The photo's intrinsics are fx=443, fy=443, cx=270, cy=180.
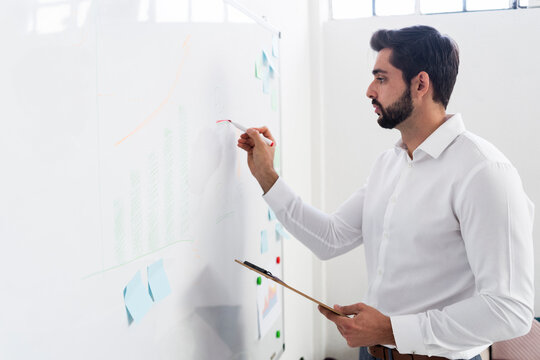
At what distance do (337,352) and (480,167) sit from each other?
2153 millimetres

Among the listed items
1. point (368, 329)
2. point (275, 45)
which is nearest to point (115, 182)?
point (368, 329)

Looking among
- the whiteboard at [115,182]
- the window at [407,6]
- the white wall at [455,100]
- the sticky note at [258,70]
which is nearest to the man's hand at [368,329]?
the whiteboard at [115,182]

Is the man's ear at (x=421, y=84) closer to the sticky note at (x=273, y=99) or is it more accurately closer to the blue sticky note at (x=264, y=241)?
the sticky note at (x=273, y=99)

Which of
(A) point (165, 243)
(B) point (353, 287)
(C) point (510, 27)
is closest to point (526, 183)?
(C) point (510, 27)

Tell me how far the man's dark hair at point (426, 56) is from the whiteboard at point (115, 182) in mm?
432

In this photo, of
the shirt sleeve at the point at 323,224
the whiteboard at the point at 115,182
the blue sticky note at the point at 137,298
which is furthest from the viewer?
the shirt sleeve at the point at 323,224

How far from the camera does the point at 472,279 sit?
110 centimetres

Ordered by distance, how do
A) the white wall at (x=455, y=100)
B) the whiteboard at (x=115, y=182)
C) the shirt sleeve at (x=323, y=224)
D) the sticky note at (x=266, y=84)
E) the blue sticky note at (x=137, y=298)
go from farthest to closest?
the white wall at (x=455, y=100), the sticky note at (x=266, y=84), the shirt sleeve at (x=323, y=224), the blue sticky note at (x=137, y=298), the whiteboard at (x=115, y=182)

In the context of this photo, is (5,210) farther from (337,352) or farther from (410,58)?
(337,352)

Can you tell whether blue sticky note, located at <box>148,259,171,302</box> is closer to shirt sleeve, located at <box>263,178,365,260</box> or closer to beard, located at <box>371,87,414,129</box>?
shirt sleeve, located at <box>263,178,365,260</box>

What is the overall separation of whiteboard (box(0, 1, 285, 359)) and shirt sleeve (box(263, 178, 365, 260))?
0.68 feet

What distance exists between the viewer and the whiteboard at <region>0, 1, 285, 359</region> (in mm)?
543

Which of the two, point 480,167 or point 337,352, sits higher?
point 480,167

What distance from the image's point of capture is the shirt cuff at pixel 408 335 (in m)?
1.03
